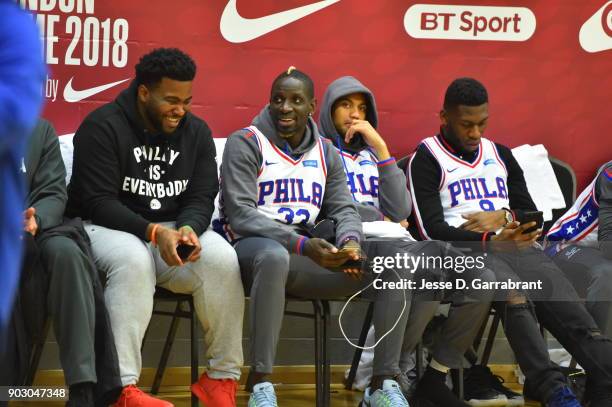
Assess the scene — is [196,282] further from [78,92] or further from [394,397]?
[78,92]

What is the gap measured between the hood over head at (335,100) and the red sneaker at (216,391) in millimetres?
1329

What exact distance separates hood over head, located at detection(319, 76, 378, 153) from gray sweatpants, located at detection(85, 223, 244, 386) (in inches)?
39.1

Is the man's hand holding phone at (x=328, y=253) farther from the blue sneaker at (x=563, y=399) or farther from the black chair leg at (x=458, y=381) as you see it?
the blue sneaker at (x=563, y=399)

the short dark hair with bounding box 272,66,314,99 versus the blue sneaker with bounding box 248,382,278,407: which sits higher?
the short dark hair with bounding box 272,66,314,99

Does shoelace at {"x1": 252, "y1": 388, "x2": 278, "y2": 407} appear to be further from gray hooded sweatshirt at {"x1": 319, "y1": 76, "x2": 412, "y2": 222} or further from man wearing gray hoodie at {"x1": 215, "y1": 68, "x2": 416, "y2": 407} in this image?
gray hooded sweatshirt at {"x1": 319, "y1": 76, "x2": 412, "y2": 222}

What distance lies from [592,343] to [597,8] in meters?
1.98

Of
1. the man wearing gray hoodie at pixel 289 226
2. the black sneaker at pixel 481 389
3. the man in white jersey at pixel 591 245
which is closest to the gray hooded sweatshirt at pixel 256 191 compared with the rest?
the man wearing gray hoodie at pixel 289 226

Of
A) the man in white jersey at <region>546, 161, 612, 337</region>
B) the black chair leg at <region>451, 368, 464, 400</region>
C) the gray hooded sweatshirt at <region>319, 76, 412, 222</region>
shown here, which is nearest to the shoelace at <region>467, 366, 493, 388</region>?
the black chair leg at <region>451, 368, 464, 400</region>

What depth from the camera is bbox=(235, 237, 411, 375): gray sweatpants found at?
3.58m

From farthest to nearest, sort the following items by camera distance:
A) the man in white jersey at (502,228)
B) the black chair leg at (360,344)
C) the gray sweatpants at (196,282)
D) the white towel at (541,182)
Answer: the white towel at (541,182), the black chair leg at (360,344), the man in white jersey at (502,228), the gray sweatpants at (196,282)

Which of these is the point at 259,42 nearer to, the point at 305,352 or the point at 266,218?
the point at 266,218

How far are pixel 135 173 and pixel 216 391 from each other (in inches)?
34.9

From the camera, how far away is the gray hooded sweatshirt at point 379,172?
14.0 ft

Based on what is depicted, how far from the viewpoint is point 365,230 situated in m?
4.07
